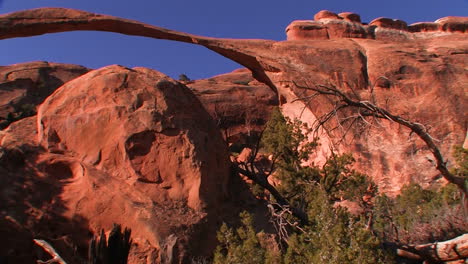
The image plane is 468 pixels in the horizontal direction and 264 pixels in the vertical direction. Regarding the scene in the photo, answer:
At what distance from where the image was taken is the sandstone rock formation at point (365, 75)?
1212 cm

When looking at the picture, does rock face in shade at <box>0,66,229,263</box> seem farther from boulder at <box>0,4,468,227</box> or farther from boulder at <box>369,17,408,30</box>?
boulder at <box>369,17,408,30</box>

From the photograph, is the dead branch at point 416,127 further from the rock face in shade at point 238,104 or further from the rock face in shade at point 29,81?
the rock face in shade at point 29,81

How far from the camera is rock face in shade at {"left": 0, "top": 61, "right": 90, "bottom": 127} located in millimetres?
18698

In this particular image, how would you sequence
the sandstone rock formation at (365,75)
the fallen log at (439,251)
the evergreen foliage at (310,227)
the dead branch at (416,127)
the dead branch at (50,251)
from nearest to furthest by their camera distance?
the evergreen foliage at (310,227), the dead branch at (50,251), the dead branch at (416,127), the fallen log at (439,251), the sandstone rock formation at (365,75)

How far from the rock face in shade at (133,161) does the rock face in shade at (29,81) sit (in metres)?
12.3

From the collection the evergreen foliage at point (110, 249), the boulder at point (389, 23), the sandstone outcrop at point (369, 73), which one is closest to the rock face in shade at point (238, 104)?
the sandstone outcrop at point (369, 73)

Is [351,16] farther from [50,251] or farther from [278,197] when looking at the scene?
[50,251]

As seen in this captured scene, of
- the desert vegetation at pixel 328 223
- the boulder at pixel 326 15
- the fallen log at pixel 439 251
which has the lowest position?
the fallen log at pixel 439 251

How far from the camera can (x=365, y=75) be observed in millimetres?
14297

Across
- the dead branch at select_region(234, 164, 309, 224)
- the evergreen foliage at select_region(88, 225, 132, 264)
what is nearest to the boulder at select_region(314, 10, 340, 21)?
the dead branch at select_region(234, 164, 309, 224)

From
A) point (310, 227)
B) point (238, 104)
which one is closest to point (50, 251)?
point (310, 227)

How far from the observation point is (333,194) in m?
8.53

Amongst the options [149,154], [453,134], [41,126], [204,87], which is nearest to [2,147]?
[41,126]

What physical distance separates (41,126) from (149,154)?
Result: 1.81 meters
